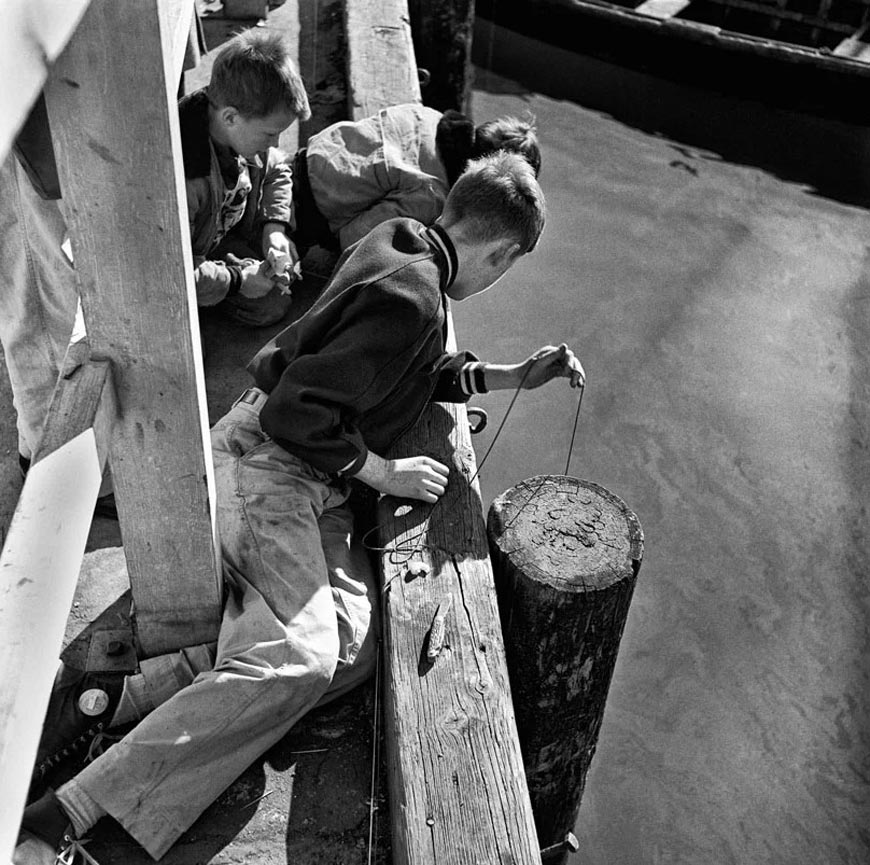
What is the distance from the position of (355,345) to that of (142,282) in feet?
2.52

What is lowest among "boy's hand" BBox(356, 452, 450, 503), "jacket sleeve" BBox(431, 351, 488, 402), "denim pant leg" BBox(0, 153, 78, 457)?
"boy's hand" BBox(356, 452, 450, 503)

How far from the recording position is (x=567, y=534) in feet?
9.22

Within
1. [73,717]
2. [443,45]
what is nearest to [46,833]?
[73,717]

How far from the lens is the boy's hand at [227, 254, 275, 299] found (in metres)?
3.53

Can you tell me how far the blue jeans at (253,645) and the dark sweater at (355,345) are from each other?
15cm

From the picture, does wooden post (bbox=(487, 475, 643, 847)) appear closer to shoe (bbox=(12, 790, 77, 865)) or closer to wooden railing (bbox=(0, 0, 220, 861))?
wooden railing (bbox=(0, 0, 220, 861))

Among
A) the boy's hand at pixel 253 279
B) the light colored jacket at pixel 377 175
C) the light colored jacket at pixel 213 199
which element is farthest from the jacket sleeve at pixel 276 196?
the boy's hand at pixel 253 279

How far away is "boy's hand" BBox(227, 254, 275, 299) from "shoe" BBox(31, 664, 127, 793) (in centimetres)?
160

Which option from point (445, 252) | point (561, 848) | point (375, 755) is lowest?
point (561, 848)

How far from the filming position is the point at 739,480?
573 centimetres

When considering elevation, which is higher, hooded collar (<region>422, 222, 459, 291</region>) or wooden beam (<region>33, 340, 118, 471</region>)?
wooden beam (<region>33, 340, 118, 471</region>)

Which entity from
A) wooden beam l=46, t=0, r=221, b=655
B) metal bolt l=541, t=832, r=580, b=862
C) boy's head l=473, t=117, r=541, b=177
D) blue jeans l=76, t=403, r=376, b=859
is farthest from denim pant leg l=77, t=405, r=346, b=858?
metal bolt l=541, t=832, r=580, b=862

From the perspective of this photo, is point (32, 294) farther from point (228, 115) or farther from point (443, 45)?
point (443, 45)

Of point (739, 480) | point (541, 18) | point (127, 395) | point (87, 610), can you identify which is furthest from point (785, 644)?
point (541, 18)
